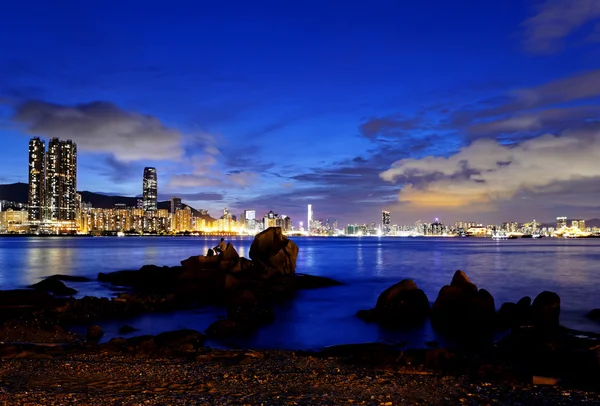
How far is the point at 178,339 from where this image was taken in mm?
20172

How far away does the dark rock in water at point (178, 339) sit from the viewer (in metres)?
19.6

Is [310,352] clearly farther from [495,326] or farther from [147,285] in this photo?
[147,285]

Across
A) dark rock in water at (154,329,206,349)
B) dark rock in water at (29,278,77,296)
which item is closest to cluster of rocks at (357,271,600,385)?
dark rock in water at (154,329,206,349)

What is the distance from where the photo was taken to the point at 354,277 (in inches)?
2308

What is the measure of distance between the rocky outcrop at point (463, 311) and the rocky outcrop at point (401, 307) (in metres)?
0.90

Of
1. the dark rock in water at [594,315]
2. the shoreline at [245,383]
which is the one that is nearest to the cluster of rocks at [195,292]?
the shoreline at [245,383]

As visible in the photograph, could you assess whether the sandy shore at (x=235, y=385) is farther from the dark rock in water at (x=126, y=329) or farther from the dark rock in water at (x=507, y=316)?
the dark rock in water at (x=507, y=316)

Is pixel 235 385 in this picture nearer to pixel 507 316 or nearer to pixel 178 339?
pixel 178 339

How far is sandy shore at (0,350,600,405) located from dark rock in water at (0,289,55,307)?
1450 cm

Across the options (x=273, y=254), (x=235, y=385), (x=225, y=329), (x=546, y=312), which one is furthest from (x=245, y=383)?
(x=273, y=254)

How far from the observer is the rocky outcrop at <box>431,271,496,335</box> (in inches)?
984

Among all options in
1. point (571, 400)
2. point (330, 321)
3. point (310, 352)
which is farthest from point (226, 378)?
point (330, 321)

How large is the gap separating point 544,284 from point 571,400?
41381 millimetres

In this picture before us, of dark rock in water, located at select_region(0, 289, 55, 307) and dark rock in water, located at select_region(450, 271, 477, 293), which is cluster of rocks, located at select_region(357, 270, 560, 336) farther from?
dark rock in water, located at select_region(0, 289, 55, 307)
